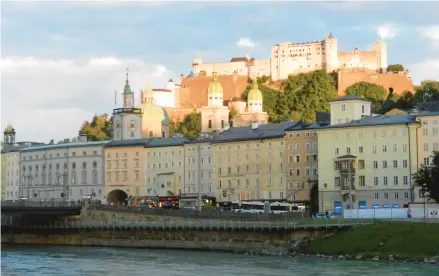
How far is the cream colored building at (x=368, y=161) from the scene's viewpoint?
94.2m

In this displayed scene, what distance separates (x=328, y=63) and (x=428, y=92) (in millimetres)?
34868

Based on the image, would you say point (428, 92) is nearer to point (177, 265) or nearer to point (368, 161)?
point (368, 161)

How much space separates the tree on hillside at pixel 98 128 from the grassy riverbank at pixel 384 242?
89493 millimetres

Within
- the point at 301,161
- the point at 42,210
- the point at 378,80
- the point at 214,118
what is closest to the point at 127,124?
the point at 214,118

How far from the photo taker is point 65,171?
430 ft

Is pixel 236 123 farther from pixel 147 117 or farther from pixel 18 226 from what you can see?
pixel 18 226

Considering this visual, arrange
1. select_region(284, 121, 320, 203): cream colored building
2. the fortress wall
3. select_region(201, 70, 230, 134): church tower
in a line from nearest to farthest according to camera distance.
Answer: select_region(284, 121, 320, 203): cream colored building → select_region(201, 70, 230, 134): church tower → the fortress wall

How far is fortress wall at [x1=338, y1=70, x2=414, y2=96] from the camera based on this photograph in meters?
171

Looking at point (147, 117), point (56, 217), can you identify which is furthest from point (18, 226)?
point (147, 117)

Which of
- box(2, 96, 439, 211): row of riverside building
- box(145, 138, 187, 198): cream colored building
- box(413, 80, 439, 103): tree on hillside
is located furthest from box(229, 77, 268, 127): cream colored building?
box(413, 80, 439, 103): tree on hillside


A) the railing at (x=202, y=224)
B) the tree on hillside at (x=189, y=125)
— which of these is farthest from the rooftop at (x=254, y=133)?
the tree on hillside at (x=189, y=125)

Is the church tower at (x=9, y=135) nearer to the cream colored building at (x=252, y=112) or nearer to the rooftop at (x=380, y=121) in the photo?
the cream colored building at (x=252, y=112)

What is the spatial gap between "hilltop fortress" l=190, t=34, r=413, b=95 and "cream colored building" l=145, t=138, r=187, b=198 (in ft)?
188

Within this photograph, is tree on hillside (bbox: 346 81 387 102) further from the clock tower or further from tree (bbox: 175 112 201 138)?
the clock tower
